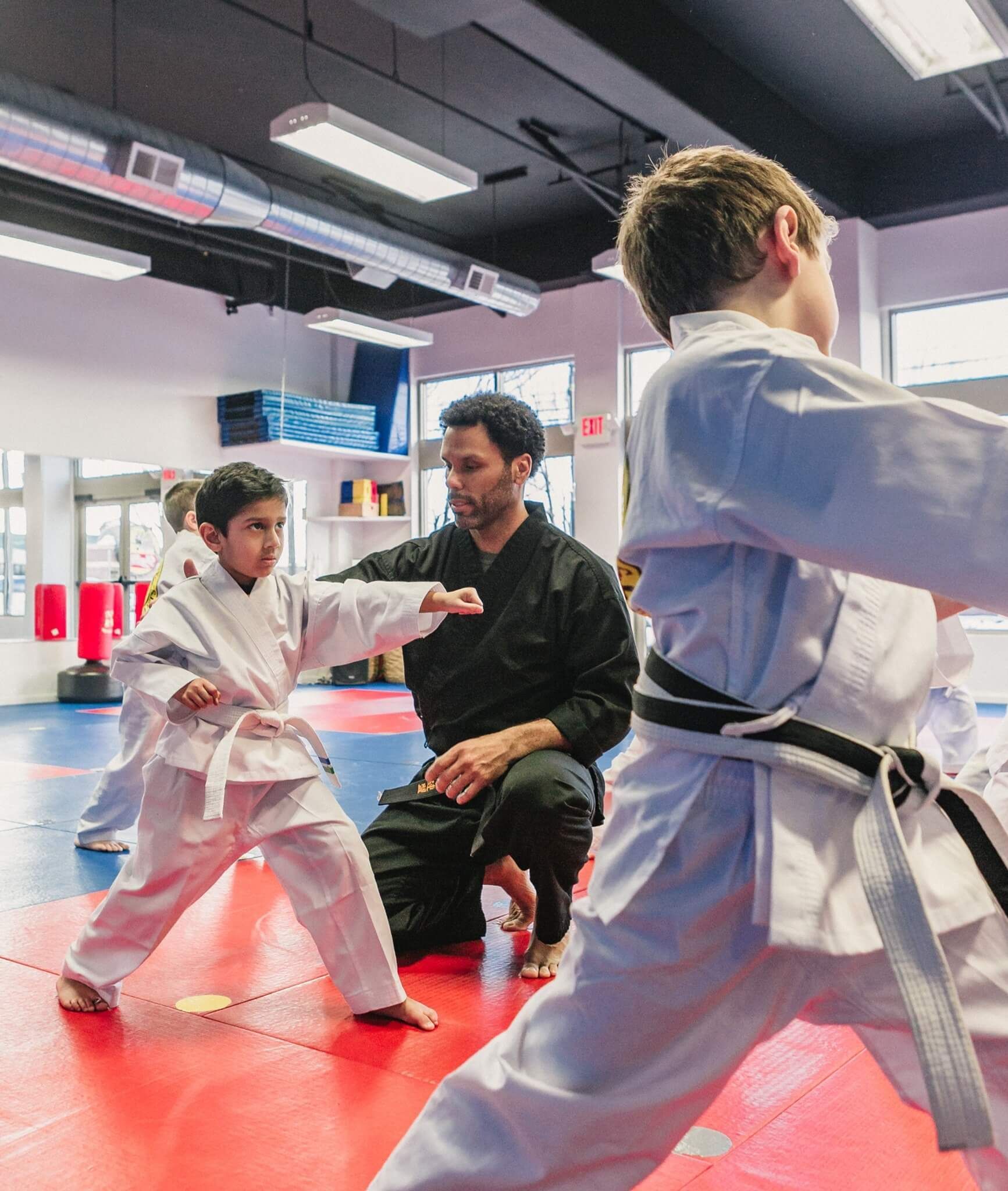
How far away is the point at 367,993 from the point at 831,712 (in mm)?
1630

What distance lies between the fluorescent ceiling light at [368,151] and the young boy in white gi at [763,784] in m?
5.14

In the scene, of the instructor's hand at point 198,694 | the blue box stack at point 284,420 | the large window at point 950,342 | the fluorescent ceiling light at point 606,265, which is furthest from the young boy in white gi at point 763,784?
the blue box stack at point 284,420

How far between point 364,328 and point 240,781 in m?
7.84

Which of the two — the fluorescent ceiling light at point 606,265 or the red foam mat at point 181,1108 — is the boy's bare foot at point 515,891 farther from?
the fluorescent ceiling light at point 606,265

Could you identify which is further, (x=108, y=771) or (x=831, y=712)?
(x=108, y=771)

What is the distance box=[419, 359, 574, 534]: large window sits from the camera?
10852mm

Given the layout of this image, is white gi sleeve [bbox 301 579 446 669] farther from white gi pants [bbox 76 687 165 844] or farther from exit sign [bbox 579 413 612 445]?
exit sign [bbox 579 413 612 445]

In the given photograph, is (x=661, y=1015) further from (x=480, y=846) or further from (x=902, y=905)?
(x=480, y=846)

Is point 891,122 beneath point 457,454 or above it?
above

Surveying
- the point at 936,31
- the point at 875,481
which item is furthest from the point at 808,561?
the point at 936,31

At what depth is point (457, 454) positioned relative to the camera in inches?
113

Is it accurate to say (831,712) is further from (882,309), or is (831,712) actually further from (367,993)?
(882,309)

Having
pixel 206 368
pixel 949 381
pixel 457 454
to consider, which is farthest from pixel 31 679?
pixel 949 381

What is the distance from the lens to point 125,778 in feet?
12.7
